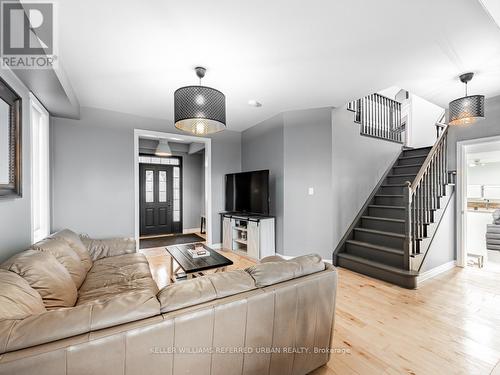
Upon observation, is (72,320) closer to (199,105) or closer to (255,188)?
(199,105)

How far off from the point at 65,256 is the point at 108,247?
84cm

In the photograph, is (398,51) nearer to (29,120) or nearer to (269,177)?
(269,177)

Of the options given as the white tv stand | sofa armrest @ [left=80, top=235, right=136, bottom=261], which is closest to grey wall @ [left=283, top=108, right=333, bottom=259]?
the white tv stand

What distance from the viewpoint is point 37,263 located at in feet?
5.22

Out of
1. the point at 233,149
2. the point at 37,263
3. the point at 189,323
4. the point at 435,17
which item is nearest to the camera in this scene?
the point at 189,323

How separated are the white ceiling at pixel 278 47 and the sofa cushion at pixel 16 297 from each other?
1.90 metres

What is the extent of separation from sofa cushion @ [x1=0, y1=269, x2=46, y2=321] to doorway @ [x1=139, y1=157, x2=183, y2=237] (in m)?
5.26

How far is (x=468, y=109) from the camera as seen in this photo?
2.67 metres

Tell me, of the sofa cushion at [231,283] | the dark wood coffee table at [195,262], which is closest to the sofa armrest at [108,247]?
the dark wood coffee table at [195,262]

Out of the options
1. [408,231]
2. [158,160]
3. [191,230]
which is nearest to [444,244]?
[408,231]

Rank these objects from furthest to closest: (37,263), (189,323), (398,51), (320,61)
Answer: (320,61) < (398,51) < (37,263) < (189,323)

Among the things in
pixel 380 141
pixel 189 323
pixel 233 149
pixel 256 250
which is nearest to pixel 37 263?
pixel 189 323

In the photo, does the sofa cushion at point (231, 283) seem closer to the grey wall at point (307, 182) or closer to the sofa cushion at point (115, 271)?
the sofa cushion at point (115, 271)

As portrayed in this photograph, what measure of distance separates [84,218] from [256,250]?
9.63 ft
